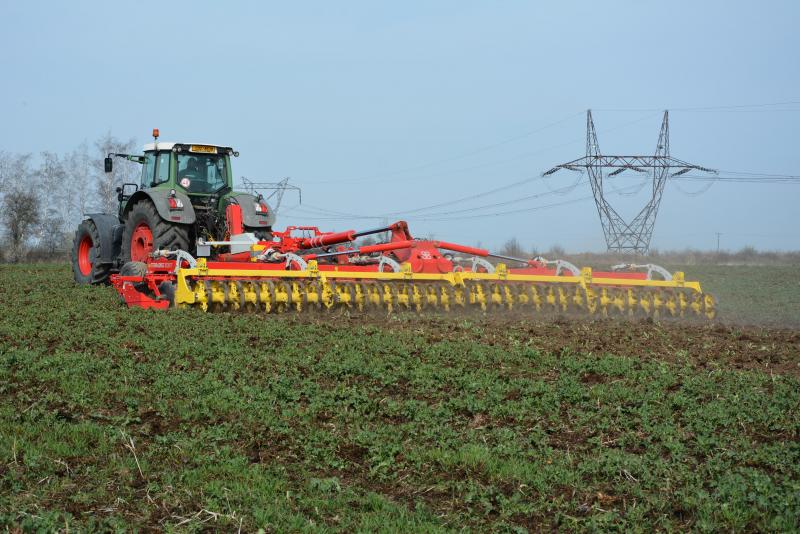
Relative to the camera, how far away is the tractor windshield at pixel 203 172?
→ 13.5 metres

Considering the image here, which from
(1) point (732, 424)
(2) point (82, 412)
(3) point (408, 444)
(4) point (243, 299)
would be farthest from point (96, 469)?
(4) point (243, 299)

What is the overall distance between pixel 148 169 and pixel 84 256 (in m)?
3.11

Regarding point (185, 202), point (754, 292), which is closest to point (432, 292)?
point (185, 202)

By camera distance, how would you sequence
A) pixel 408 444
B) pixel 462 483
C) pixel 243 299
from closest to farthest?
pixel 462 483 → pixel 408 444 → pixel 243 299

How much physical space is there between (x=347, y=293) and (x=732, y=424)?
695cm

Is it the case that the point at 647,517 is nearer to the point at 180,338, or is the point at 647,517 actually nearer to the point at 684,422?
the point at 684,422

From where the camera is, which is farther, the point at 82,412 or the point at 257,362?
the point at 257,362

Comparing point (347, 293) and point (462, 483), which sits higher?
point (347, 293)

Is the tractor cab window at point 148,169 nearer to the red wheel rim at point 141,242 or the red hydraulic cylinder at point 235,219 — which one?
the red wheel rim at point 141,242

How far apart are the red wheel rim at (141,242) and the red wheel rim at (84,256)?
246 centimetres

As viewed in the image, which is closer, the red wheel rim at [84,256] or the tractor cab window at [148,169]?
the tractor cab window at [148,169]

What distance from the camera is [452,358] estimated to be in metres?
7.63

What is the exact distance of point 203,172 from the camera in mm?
13688

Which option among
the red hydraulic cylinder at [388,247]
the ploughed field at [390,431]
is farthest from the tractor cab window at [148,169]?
the ploughed field at [390,431]
